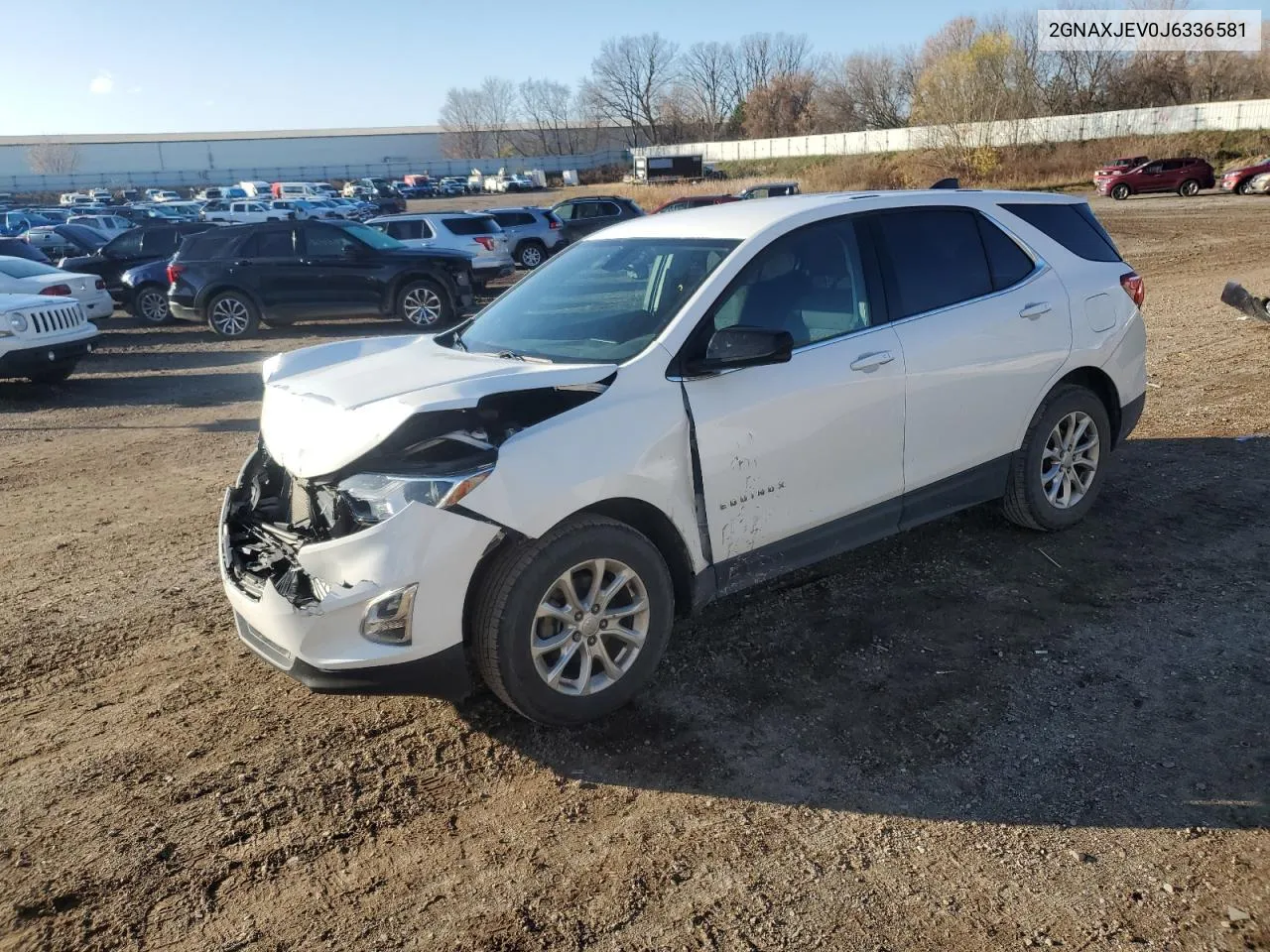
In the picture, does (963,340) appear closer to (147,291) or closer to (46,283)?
(46,283)

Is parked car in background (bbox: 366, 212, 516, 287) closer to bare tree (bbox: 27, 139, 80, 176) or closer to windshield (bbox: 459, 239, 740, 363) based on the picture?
windshield (bbox: 459, 239, 740, 363)

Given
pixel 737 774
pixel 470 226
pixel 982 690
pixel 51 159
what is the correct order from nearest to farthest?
pixel 737 774 → pixel 982 690 → pixel 470 226 → pixel 51 159

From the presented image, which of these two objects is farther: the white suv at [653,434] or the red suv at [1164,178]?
the red suv at [1164,178]

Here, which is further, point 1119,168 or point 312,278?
point 1119,168

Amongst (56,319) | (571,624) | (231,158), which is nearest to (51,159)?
(231,158)

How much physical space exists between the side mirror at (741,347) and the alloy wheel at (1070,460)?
2.18 m

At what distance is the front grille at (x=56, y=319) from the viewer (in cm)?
1123

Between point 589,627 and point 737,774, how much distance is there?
757 mm

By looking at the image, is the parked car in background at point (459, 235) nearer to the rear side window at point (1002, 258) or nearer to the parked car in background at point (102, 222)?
the rear side window at point (1002, 258)

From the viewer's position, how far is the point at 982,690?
3998mm

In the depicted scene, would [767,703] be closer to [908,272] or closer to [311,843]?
[311,843]

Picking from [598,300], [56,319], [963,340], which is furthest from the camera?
[56,319]

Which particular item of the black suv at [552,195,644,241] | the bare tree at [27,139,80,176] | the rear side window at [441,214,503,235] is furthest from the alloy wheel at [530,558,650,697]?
the bare tree at [27,139,80,176]

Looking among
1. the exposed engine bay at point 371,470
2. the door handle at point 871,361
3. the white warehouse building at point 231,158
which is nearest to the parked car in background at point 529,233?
the door handle at point 871,361
